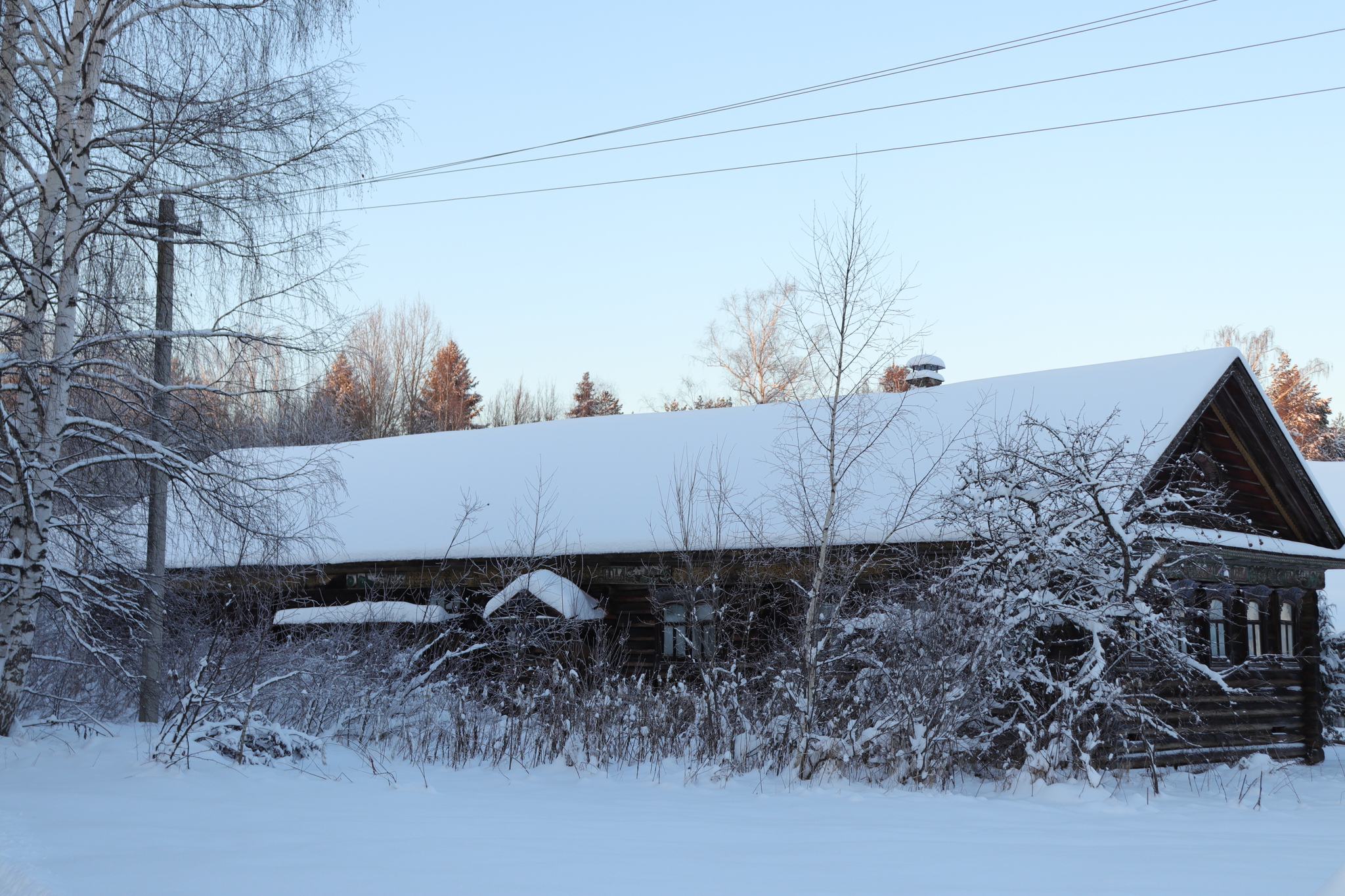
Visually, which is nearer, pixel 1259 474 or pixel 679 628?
pixel 679 628

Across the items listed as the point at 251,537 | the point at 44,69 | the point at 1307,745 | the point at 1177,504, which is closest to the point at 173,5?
the point at 44,69

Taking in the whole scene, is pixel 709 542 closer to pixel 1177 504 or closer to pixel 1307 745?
pixel 1177 504

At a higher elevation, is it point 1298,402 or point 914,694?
point 1298,402

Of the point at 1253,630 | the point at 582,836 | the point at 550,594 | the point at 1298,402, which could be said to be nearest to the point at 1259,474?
the point at 1253,630

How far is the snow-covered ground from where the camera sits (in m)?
5.13

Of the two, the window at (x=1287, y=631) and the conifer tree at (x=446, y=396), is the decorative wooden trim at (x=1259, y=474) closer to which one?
the window at (x=1287, y=631)

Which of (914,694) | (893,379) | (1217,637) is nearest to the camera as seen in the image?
(914,694)

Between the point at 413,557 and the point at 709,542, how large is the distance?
4.58 meters

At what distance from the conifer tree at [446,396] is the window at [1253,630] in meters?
33.9

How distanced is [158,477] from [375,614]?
3755mm

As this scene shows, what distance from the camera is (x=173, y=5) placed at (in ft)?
31.3

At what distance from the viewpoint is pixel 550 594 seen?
45.3ft

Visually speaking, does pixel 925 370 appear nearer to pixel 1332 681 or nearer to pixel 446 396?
pixel 1332 681

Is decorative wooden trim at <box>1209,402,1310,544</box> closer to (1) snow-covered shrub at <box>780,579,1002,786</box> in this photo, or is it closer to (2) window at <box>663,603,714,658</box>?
(1) snow-covered shrub at <box>780,579,1002,786</box>
